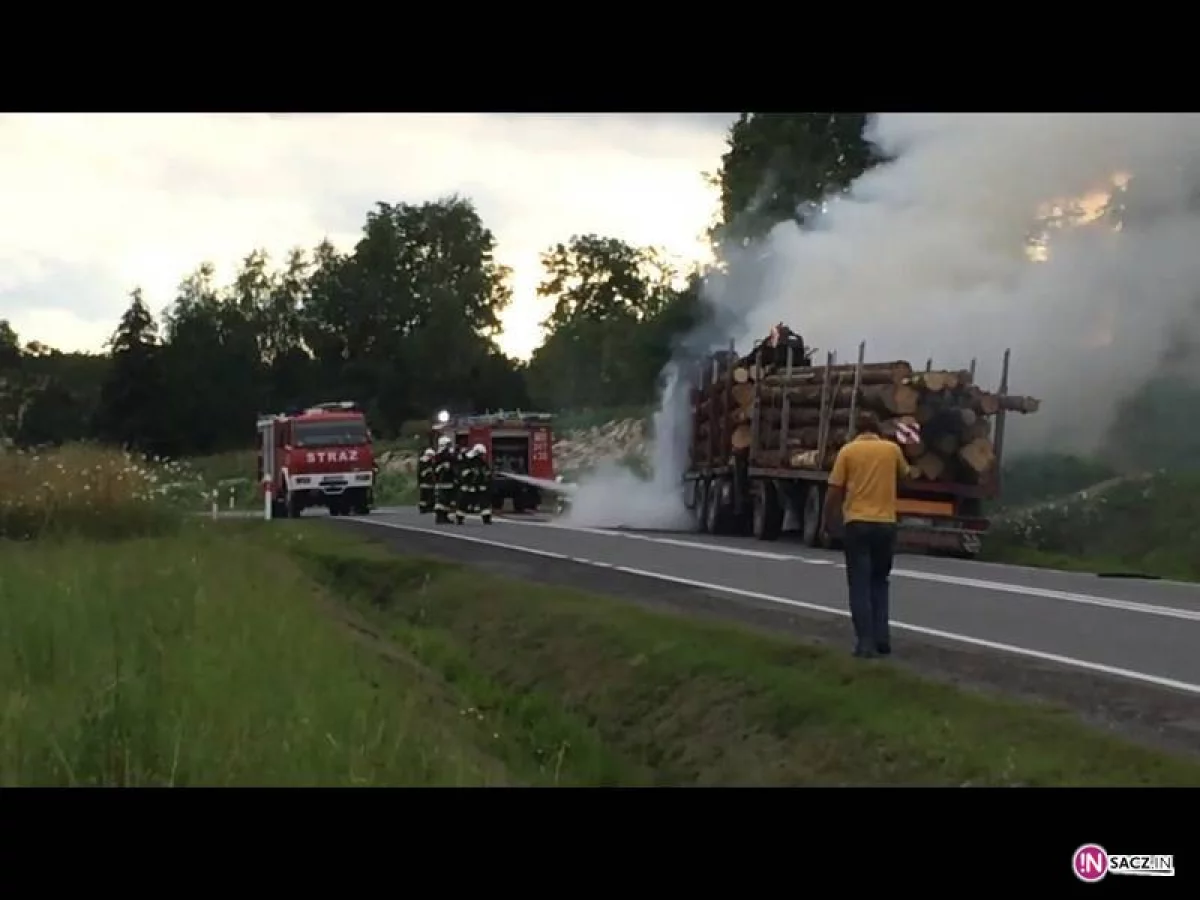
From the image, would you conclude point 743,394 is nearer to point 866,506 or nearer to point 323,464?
point 323,464

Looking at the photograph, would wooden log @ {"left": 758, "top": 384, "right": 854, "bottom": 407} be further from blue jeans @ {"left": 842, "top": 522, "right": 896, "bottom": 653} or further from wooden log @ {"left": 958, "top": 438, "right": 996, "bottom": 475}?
blue jeans @ {"left": 842, "top": 522, "right": 896, "bottom": 653}

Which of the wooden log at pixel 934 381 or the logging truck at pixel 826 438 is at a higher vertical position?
the wooden log at pixel 934 381

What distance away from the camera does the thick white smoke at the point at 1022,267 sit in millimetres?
28641

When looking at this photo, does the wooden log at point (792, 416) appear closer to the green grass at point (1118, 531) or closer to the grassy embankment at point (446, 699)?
the green grass at point (1118, 531)

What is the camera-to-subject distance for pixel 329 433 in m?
40.8

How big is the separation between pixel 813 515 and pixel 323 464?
56.5ft

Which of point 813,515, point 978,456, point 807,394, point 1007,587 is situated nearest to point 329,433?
point 807,394

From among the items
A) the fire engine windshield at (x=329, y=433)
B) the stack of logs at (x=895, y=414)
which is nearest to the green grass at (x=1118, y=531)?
the stack of logs at (x=895, y=414)

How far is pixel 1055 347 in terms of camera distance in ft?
98.1

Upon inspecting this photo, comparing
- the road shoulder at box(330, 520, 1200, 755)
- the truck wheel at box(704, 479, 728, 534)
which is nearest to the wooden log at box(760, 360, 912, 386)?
the truck wheel at box(704, 479, 728, 534)

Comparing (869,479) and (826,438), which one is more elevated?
(869,479)

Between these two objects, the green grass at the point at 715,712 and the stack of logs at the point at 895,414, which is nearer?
the green grass at the point at 715,712

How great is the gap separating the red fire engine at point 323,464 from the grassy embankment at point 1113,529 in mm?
16739
